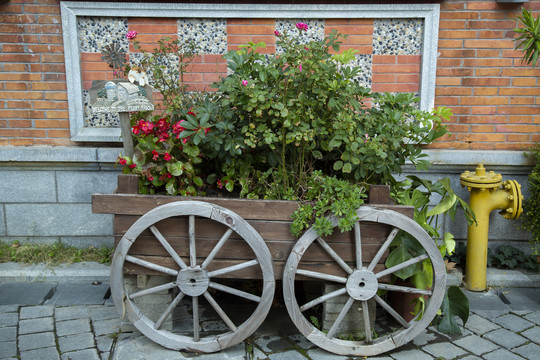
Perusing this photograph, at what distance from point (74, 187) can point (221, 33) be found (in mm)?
1781

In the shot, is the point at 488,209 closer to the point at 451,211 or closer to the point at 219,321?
the point at 451,211

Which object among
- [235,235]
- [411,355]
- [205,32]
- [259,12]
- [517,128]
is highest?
[259,12]

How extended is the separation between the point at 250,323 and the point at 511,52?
2959mm

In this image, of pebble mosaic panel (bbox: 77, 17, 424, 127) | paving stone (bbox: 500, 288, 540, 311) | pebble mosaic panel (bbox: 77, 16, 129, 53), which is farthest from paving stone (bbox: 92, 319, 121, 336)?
paving stone (bbox: 500, 288, 540, 311)

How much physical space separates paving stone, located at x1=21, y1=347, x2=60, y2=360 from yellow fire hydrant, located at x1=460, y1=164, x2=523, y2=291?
9.97 feet

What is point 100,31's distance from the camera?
4105mm

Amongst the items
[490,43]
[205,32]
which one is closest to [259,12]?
[205,32]

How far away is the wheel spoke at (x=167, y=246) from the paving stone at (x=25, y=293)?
52.6 inches

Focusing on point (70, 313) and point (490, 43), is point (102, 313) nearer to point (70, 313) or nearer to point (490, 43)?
point (70, 313)

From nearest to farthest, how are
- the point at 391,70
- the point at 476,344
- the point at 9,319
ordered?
the point at 476,344, the point at 9,319, the point at 391,70

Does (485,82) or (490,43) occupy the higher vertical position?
(490,43)

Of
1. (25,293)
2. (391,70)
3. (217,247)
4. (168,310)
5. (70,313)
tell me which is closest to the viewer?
(217,247)

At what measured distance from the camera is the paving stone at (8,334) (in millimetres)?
3197

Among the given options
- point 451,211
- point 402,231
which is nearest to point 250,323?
point 402,231
